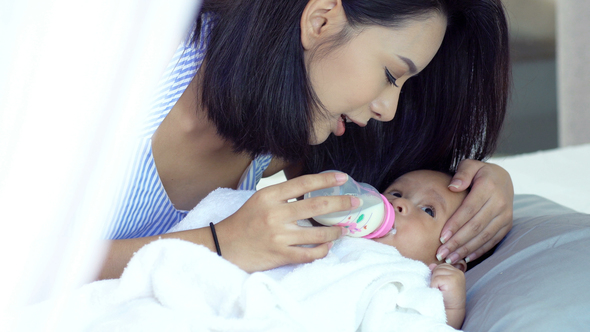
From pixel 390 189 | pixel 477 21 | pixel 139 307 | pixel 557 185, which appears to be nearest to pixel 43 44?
pixel 139 307

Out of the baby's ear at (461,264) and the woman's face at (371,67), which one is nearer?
the woman's face at (371,67)

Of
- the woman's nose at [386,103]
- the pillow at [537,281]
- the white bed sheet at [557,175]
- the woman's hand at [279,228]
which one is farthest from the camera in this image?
the white bed sheet at [557,175]

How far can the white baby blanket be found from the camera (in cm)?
86

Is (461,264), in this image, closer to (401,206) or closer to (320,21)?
(401,206)

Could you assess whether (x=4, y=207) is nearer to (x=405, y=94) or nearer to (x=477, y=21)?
(x=405, y=94)

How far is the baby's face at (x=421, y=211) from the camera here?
1.30 meters

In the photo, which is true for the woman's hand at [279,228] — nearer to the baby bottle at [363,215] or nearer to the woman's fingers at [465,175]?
the baby bottle at [363,215]

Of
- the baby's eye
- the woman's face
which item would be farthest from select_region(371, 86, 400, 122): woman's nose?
the baby's eye

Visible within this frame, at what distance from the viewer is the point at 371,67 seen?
3.81 ft

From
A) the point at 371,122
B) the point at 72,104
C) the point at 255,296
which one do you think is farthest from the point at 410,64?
the point at 72,104

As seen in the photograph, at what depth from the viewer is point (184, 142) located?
1413 mm

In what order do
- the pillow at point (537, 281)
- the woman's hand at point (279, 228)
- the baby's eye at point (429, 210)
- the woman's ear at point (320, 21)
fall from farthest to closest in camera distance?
the baby's eye at point (429, 210), the woman's ear at point (320, 21), the woman's hand at point (279, 228), the pillow at point (537, 281)

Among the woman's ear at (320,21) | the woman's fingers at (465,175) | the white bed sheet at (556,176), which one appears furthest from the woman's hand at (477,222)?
the white bed sheet at (556,176)

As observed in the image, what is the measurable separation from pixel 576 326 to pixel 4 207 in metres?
1.19
